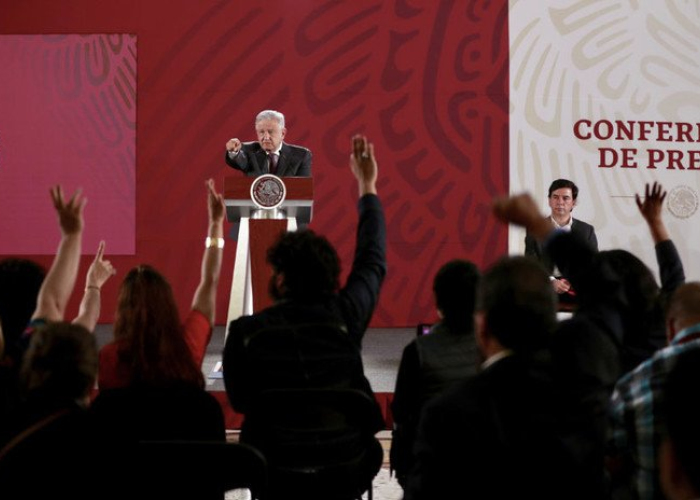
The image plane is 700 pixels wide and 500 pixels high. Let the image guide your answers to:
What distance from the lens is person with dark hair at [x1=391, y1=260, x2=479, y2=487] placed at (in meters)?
2.28

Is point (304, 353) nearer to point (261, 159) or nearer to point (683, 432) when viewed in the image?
point (683, 432)

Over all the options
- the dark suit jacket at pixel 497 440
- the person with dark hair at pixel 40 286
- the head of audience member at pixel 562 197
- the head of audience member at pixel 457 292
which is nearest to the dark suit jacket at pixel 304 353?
the head of audience member at pixel 457 292

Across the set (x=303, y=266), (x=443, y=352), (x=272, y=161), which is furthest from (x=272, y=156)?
(x=443, y=352)

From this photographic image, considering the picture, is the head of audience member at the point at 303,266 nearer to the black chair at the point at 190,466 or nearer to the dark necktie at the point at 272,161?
the black chair at the point at 190,466

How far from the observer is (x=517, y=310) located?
4.63 ft

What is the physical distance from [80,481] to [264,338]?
754mm

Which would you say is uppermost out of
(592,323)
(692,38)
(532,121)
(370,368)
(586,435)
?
(692,38)

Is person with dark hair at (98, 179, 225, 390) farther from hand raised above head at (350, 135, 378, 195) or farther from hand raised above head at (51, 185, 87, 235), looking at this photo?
hand raised above head at (350, 135, 378, 195)

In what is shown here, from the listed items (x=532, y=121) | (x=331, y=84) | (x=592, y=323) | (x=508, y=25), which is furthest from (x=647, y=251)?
(x=592, y=323)

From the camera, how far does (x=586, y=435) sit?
1.44 meters

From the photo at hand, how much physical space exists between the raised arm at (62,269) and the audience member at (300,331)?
43 cm

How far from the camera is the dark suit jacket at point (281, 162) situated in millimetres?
5184

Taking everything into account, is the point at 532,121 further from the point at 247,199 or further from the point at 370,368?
the point at 247,199

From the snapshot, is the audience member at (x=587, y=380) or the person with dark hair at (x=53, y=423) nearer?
the audience member at (x=587, y=380)
